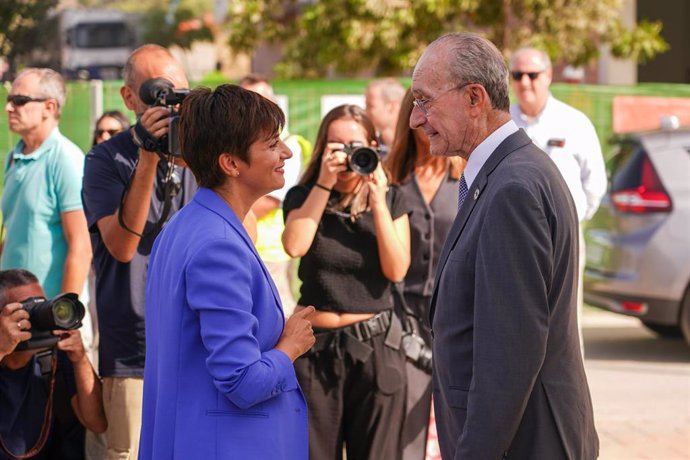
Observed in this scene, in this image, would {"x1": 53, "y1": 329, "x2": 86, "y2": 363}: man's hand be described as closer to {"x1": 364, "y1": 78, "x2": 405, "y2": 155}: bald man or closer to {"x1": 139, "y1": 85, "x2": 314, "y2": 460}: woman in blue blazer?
{"x1": 139, "y1": 85, "x2": 314, "y2": 460}: woman in blue blazer

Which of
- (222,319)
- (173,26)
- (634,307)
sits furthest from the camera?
(173,26)

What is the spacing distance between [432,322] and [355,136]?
1.96 metres

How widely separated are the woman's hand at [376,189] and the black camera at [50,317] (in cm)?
134

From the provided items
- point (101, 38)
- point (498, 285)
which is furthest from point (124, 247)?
point (101, 38)

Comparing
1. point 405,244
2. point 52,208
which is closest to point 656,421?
point 405,244

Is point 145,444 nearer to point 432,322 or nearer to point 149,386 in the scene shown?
point 149,386

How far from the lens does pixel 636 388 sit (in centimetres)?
853

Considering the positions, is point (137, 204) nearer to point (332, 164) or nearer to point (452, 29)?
point (332, 164)

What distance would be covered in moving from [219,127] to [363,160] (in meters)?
1.79

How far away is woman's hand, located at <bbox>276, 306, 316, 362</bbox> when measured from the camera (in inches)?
126

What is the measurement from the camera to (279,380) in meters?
3.09

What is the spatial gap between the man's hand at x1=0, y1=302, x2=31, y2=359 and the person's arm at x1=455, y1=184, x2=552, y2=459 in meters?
1.91

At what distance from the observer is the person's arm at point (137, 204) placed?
4008 mm

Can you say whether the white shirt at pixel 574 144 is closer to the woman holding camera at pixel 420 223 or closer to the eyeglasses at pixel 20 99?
the woman holding camera at pixel 420 223
